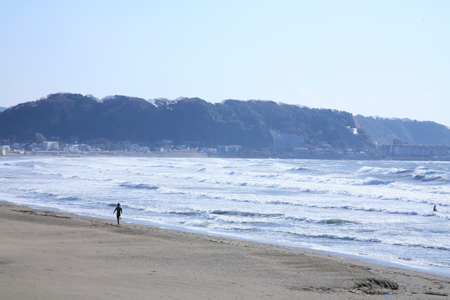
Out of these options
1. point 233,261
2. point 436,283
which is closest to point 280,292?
point 233,261

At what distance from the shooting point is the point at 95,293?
5180 millimetres

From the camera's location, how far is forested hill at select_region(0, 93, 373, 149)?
414 ft

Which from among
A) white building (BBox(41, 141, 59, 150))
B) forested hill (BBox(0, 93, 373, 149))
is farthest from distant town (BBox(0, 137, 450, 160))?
forested hill (BBox(0, 93, 373, 149))

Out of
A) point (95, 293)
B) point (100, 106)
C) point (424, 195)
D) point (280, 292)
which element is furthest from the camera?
point (100, 106)

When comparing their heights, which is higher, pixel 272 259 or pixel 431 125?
pixel 431 125

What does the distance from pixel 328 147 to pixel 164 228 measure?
114m

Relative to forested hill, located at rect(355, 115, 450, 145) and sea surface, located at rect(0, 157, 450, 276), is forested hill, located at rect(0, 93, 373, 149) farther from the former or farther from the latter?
sea surface, located at rect(0, 157, 450, 276)

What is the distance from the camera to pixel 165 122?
5207 inches

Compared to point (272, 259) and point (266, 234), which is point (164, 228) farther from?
point (272, 259)

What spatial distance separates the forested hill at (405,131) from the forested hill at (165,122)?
44.8m

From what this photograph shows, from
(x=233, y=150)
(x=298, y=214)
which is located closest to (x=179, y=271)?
(x=298, y=214)

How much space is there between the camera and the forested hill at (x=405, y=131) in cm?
17188

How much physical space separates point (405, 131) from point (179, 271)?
639 feet

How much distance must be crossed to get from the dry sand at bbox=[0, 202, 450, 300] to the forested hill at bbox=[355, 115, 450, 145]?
569ft
